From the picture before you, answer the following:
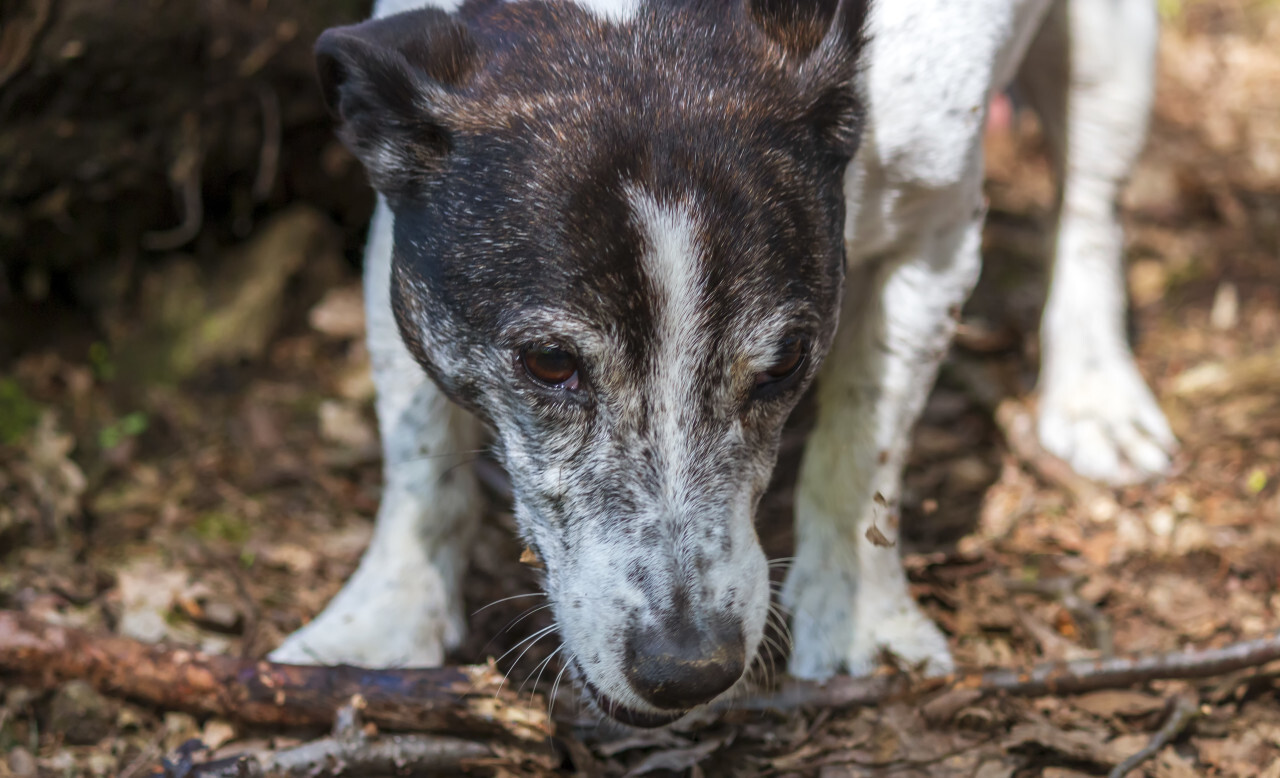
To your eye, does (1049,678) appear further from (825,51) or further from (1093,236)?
(1093,236)

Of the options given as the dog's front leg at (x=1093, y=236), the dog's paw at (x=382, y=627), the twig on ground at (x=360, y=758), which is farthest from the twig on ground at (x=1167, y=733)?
the dog's paw at (x=382, y=627)

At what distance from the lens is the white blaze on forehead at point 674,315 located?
7.24 feet

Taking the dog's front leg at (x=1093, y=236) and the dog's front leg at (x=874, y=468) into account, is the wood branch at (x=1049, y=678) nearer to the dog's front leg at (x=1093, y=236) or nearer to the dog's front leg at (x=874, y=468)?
the dog's front leg at (x=874, y=468)

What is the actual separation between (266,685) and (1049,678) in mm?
1847

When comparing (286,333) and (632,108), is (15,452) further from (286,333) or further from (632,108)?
(632,108)

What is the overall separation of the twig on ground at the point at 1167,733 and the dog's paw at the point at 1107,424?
126 centimetres

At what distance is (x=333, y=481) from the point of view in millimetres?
3984

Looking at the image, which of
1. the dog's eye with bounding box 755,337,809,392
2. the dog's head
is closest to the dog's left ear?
the dog's head

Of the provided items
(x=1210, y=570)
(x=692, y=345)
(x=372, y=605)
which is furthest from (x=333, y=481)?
(x=1210, y=570)

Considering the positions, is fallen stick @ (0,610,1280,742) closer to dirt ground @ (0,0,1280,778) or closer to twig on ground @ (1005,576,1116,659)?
dirt ground @ (0,0,1280,778)

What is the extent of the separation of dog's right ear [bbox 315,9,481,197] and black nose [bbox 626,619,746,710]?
1096 mm

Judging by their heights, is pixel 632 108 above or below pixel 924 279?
above

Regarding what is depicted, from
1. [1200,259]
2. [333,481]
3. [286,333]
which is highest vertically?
[1200,259]

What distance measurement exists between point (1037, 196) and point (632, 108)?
4.21 meters
